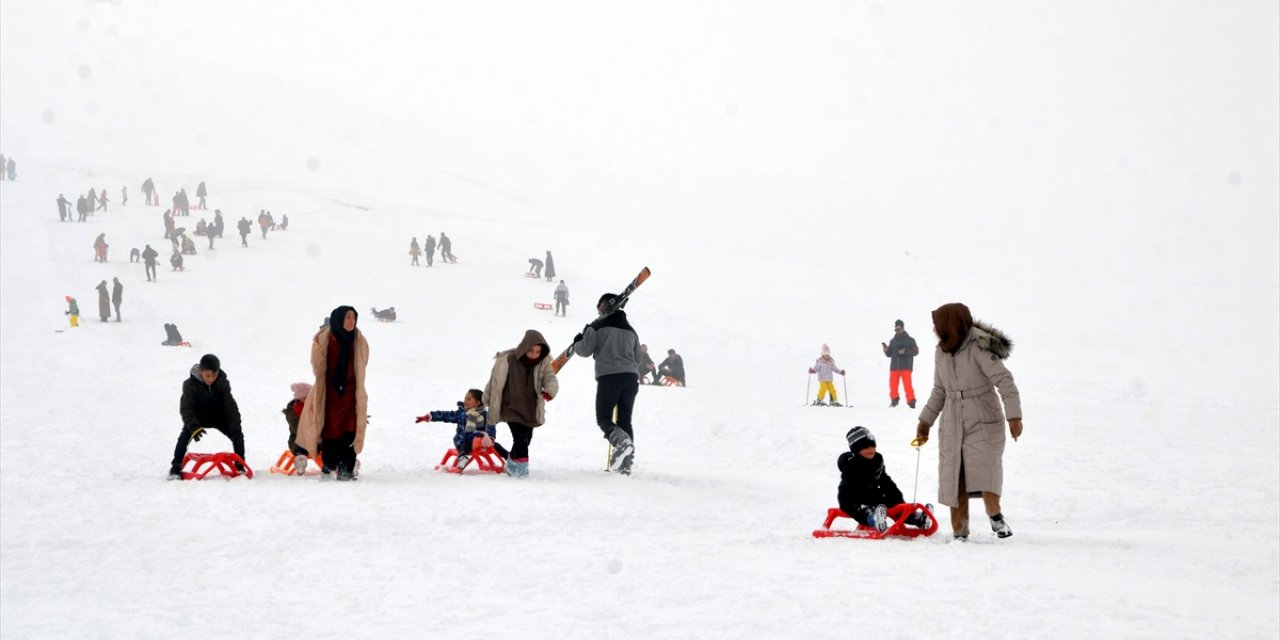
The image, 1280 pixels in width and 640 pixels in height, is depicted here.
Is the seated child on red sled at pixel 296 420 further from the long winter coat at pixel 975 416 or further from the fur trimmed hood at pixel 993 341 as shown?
the fur trimmed hood at pixel 993 341

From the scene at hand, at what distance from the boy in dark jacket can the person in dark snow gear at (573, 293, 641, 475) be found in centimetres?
303

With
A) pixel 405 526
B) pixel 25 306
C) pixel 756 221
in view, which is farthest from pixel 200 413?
pixel 756 221

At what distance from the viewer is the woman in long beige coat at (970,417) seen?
6895mm

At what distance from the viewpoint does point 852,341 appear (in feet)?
108

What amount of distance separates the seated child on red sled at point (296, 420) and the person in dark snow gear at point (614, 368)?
242 cm

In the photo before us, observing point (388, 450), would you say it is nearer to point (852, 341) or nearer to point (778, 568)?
A: point (778, 568)

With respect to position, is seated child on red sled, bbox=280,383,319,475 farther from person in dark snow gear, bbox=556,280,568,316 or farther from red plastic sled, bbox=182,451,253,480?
person in dark snow gear, bbox=556,280,568,316

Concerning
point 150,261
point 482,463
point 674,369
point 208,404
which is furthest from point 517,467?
point 150,261

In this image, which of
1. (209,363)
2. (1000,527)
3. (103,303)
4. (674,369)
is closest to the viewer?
(1000,527)

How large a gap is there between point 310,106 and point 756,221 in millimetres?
47744

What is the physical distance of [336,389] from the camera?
8703 mm

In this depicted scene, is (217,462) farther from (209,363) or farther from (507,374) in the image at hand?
(507,374)

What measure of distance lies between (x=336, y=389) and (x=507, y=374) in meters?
1.48

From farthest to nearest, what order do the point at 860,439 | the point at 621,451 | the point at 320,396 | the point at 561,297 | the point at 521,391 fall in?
the point at 561,297 → the point at 621,451 → the point at 521,391 → the point at 320,396 → the point at 860,439
